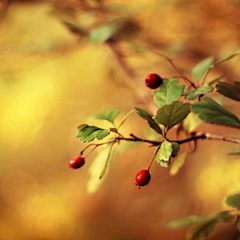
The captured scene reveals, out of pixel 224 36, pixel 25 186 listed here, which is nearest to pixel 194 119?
pixel 224 36

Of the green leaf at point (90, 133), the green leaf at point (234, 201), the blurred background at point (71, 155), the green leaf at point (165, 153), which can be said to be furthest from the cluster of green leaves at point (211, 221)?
the blurred background at point (71, 155)

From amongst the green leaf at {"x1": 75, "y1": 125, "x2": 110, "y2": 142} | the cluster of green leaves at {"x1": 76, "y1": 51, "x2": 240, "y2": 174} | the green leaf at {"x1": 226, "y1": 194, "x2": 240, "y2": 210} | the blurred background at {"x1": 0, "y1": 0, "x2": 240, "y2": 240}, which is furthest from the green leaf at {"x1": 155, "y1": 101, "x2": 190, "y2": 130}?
the blurred background at {"x1": 0, "y1": 0, "x2": 240, "y2": 240}

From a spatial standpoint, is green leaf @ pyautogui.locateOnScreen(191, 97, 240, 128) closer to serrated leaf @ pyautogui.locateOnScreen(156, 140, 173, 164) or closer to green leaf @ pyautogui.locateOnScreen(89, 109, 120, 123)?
serrated leaf @ pyautogui.locateOnScreen(156, 140, 173, 164)

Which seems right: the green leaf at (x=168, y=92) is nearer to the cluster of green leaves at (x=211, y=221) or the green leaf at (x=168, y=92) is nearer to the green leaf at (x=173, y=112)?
the green leaf at (x=173, y=112)

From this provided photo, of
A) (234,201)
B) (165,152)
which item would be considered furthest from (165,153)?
(234,201)

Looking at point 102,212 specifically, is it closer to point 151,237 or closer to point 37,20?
point 151,237

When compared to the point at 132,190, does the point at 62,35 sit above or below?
above
